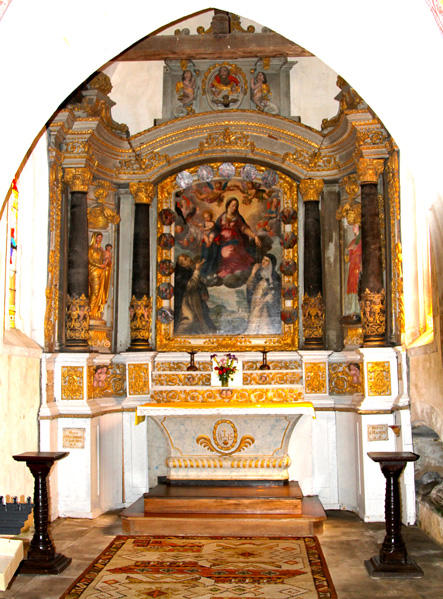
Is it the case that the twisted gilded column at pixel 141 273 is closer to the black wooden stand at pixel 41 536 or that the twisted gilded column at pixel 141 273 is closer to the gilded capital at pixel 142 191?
the gilded capital at pixel 142 191

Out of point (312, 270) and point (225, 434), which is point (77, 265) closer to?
point (225, 434)

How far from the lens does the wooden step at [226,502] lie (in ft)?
26.5

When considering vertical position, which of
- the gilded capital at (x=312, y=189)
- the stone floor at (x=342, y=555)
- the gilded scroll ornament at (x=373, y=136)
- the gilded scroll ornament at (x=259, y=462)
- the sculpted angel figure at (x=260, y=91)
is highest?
the sculpted angel figure at (x=260, y=91)

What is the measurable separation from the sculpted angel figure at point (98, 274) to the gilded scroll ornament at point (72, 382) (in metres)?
1.06

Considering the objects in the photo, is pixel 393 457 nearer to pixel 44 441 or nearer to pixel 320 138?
pixel 44 441

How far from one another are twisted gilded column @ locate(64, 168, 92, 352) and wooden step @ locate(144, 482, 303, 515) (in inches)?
88.2

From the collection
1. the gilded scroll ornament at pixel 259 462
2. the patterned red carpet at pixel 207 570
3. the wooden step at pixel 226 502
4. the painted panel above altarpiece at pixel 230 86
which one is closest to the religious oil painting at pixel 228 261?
the painted panel above altarpiece at pixel 230 86

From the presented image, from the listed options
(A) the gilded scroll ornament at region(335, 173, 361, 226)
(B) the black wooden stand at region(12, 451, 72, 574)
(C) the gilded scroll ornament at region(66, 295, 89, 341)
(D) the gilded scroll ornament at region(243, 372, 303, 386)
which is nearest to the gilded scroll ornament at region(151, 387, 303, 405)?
(D) the gilded scroll ornament at region(243, 372, 303, 386)

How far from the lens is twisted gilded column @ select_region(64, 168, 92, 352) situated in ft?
30.4

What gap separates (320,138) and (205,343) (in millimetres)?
3363

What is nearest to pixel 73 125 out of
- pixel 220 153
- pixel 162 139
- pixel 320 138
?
pixel 162 139

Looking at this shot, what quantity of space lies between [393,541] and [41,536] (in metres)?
3.22

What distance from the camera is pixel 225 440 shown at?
895 centimetres

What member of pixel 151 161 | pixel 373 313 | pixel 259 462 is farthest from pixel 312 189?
pixel 259 462
